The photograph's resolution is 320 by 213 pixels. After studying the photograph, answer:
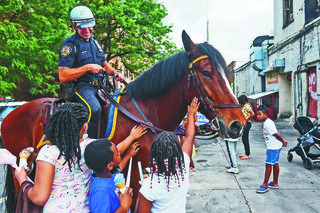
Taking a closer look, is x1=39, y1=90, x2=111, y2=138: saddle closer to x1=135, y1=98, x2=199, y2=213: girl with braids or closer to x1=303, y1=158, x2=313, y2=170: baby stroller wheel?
x1=135, y1=98, x2=199, y2=213: girl with braids

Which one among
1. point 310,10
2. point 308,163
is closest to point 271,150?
point 308,163

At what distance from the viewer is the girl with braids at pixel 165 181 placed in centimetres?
197

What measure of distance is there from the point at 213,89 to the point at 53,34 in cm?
998

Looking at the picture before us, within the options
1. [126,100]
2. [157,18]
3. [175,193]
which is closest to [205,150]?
[126,100]

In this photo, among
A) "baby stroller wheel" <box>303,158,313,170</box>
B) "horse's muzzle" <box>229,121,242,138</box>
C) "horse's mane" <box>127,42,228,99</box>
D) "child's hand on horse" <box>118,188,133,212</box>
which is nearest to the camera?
"child's hand on horse" <box>118,188,133,212</box>

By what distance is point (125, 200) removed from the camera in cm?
184

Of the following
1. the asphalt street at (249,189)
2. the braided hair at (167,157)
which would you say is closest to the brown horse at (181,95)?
the braided hair at (167,157)

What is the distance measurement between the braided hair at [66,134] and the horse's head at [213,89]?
1302 millimetres

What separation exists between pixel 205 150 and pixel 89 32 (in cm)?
794

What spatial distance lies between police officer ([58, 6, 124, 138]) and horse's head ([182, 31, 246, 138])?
1.07 meters

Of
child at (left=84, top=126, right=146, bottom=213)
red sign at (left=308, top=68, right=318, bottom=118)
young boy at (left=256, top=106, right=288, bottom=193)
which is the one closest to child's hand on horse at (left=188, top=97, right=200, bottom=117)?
child at (left=84, top=126, right=146, bottom=213)

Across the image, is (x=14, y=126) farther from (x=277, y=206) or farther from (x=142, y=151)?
(x=277, y=206)

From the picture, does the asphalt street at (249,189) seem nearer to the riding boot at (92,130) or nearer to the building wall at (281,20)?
the riding boot at (92,130)

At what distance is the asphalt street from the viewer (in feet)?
14.6
